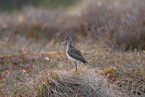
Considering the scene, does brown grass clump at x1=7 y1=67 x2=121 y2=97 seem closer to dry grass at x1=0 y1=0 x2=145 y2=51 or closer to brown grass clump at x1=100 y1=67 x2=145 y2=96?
brown grass clump at x1=100 y1=67 x2=145 y2=96

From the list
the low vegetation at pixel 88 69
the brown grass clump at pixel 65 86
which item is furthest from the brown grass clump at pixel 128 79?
the brown grass clump at pixel 65 86

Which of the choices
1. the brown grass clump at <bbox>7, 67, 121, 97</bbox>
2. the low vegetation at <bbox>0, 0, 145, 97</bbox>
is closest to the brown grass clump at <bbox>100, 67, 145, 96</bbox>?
the low vegetation at <bbox>0, 0, 145, 97</bbox>

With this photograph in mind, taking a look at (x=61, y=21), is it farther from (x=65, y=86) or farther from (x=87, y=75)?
(x=65, y=86)

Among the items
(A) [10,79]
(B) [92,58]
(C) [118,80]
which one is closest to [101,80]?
(C) [118,80]

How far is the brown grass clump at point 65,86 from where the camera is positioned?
12.5ft

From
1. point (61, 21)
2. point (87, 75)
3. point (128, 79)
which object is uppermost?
point (61, 21)

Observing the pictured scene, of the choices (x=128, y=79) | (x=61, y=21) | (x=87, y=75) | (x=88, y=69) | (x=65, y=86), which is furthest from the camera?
(x=61, y=21)

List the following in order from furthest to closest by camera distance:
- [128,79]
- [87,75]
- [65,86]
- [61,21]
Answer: [61,21] < [128,79] < [87,75] < [65,86]

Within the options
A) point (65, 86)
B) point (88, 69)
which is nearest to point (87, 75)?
point (88, 69)

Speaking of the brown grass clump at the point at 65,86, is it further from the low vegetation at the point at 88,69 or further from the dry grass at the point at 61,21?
the dry grass at the point at 61,21

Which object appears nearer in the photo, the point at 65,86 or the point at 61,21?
the point at 65,86

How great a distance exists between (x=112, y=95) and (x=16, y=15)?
9.11 metres

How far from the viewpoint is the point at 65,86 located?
3920 millimetres

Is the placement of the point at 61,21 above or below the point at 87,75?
above
